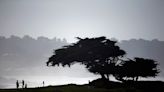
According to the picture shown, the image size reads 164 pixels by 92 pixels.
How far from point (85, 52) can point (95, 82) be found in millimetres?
7788

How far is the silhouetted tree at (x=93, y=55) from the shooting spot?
66562mm

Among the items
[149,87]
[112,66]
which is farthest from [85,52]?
[149,87]

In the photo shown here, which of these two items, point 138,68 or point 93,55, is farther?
point 93,55

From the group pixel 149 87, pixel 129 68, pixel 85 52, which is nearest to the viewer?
pixel 149 87

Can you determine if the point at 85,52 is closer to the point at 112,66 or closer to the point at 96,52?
the point at 96,52

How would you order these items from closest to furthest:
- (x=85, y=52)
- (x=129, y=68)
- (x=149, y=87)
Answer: (x=149, y=87) → (x=129, y=68) → (x=85, y=52)

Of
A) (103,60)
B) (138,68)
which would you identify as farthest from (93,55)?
(138,68)

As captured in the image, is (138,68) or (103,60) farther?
(103,60)

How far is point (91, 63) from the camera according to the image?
6794 centimetres

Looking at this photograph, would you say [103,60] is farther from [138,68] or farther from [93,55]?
[138,68]

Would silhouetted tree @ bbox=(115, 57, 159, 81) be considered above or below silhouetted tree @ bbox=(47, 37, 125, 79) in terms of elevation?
below

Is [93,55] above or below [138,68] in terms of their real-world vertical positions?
above

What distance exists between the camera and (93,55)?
67.1 m

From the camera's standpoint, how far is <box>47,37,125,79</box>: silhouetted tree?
66.6 m
